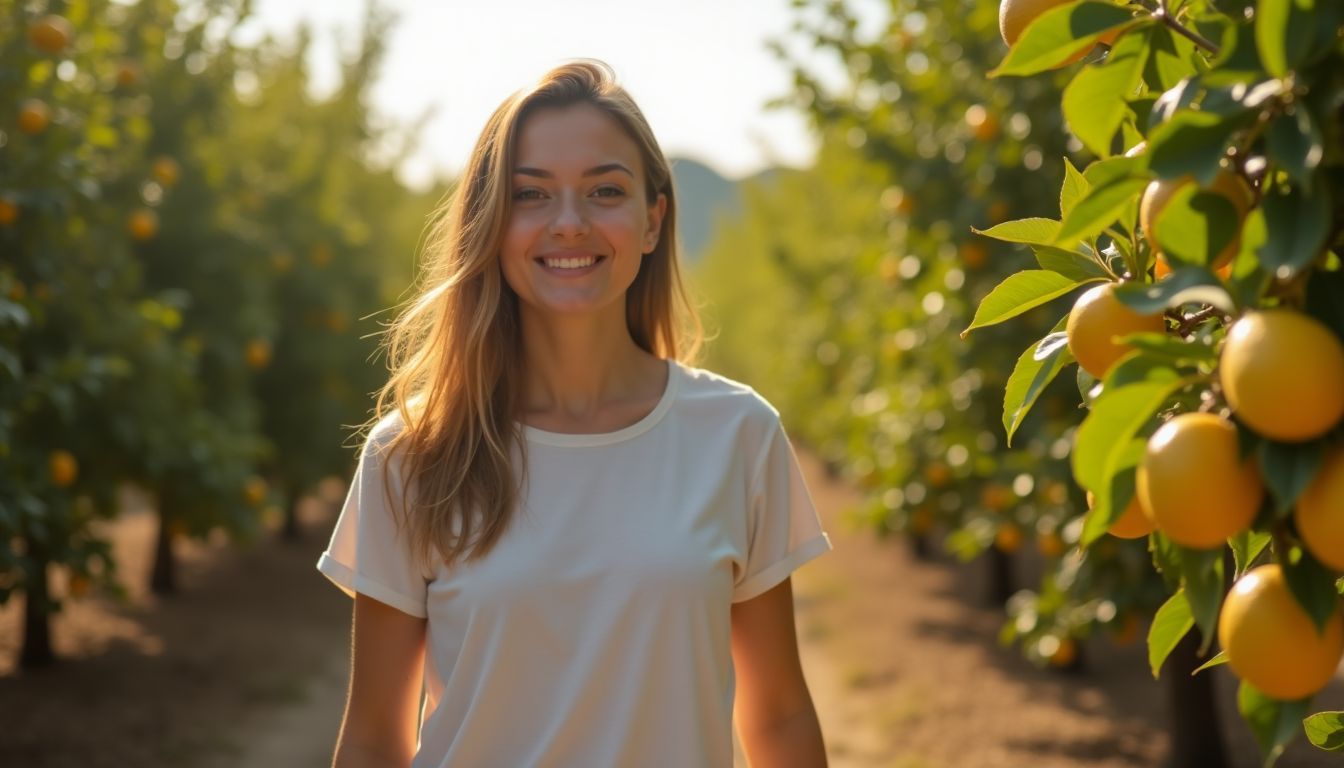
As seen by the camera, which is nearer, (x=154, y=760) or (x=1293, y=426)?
(x=1293, y=426)

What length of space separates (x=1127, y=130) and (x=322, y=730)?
6843 mm

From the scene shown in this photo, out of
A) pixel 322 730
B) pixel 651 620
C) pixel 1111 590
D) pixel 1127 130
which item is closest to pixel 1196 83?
pixel 1127 130

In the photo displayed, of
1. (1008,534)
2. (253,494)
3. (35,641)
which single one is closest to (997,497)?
(1008,534)

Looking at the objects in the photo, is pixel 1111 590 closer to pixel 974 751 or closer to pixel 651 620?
pixel 974 751

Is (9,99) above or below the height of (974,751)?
above

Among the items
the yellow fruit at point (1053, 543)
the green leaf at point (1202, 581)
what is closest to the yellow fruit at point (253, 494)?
the yellow fruit at point (1053, 543)

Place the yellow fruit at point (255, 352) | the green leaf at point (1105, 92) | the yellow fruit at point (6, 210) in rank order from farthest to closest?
the yellow fruit at point (255, 352), the yellow fruit at point (6, 210), the green leaf at point (1105, 92)

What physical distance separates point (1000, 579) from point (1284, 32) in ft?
29.4

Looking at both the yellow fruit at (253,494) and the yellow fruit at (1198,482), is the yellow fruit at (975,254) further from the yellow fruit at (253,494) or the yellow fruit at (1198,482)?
the yellow fruit at (1198,482)

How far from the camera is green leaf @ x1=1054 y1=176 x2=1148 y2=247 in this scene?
3.25 ft

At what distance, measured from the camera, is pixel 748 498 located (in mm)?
2258

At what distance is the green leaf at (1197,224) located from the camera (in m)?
0.94

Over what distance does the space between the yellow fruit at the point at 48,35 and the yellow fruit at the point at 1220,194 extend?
16.5 feet

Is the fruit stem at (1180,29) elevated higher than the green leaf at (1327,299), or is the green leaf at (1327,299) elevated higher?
the fruit stem at (1180,29)
